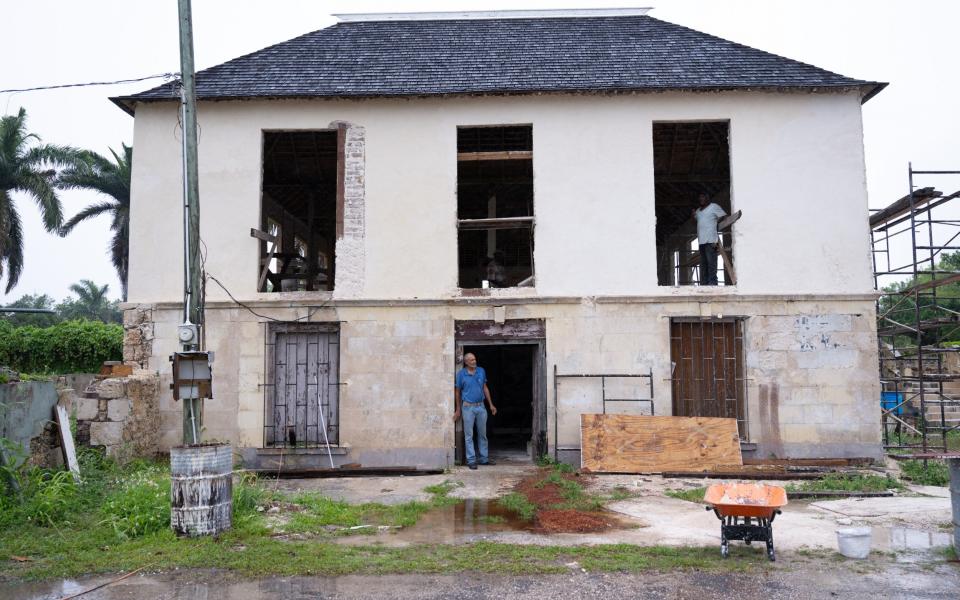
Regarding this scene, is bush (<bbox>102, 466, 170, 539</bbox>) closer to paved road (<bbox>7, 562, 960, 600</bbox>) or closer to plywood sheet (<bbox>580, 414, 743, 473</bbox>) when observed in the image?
paved road (<bbox>7, 562, 960, 600</bbox>)

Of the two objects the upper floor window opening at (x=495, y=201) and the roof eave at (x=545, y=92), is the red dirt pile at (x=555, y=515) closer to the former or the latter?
the upper floor window opening at (x=495, y=201)

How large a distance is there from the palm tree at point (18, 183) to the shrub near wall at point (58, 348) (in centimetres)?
416

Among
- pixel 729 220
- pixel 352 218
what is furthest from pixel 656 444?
pixel 352 218

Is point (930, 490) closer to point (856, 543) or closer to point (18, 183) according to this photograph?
point (856, 543)

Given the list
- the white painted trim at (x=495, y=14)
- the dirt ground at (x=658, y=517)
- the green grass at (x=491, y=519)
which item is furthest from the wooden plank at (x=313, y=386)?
the white painted trim at (x=495, y=14)

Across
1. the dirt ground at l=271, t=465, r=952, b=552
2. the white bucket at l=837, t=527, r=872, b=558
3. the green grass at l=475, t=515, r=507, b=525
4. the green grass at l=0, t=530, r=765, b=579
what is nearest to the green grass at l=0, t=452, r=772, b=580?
the green grass at l=0, t=530, r=765, b=579

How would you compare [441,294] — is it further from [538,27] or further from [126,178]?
[126,178]

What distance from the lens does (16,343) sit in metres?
27.0

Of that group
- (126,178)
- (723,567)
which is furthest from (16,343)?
(723,567)

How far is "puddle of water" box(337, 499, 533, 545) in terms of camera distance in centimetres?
743

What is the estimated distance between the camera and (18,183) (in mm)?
29594

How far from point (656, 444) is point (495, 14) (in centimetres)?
1037

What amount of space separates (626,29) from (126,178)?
83.8ft

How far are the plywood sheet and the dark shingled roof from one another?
5773 mm
